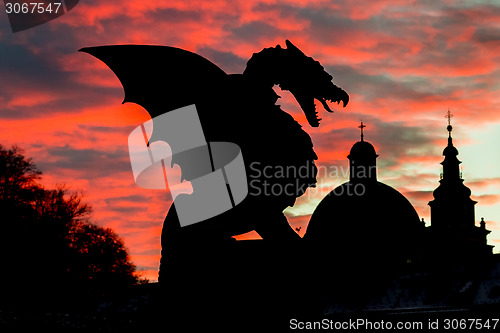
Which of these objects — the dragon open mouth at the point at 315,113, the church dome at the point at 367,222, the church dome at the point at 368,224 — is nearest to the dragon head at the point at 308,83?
the dragon open mouth at the point at 315,113

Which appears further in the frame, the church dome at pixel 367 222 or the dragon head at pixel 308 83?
the church dome at pixel 367 222

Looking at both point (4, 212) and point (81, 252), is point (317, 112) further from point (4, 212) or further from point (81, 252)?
point (81, 252)

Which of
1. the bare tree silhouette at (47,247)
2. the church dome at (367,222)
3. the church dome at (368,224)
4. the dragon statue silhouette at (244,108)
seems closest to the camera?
the dragon statue silhouette at (244,108)

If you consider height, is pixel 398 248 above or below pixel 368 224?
below

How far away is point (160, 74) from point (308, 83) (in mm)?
1693

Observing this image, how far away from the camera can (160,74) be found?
978 cm

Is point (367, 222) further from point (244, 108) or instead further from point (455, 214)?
point (244, 108)

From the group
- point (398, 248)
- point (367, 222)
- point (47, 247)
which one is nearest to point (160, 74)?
point (47, 247)

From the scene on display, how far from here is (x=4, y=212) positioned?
31.2m

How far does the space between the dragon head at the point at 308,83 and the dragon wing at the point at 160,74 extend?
2.52 feet

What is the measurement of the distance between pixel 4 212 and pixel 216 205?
23.4 meters

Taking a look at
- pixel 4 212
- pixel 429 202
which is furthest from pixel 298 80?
pixel 429 202

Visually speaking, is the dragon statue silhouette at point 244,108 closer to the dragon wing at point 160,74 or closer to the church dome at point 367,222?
the dragon wing at point 160,74

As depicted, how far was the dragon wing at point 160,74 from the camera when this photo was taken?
31.9 ft
